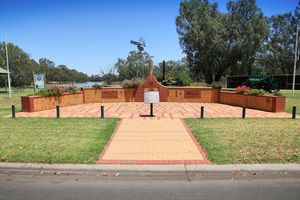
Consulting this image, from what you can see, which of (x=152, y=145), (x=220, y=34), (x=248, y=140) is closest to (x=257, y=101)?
(x=248, y=140)

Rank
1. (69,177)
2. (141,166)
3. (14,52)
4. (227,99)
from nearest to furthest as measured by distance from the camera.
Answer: (69,177), (141,166), (227,99), (14,52)

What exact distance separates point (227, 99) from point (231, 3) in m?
22.4

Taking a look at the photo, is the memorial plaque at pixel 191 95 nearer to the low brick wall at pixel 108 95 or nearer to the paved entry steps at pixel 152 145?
the low brick wall at pixel 108 95

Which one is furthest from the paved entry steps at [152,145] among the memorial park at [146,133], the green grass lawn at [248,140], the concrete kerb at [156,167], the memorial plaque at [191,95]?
the memorial plaque at [191,95]

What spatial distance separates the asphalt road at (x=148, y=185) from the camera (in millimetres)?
3480

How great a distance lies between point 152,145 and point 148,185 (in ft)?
6.67

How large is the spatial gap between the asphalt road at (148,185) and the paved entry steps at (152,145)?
582 mm

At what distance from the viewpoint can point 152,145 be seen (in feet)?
19.1

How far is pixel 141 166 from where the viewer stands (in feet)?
14.9

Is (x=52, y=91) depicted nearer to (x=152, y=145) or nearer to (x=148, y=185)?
(x=152, y=145)

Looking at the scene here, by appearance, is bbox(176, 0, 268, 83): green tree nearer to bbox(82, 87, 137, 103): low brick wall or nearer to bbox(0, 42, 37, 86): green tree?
bbox(82, 87, 137, 103): low brick wall

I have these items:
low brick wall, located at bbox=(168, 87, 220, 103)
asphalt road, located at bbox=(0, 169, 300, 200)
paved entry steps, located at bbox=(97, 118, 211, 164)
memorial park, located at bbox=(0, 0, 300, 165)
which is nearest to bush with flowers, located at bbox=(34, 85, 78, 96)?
memorial park, located at bbox=(0, 0, 300, 165)

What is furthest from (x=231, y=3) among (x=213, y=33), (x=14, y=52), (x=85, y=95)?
(x=14, y=52)

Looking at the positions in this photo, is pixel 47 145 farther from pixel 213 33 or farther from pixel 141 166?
pixel 213 33
